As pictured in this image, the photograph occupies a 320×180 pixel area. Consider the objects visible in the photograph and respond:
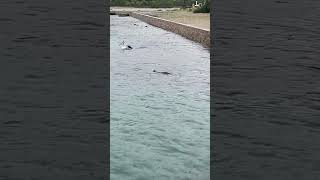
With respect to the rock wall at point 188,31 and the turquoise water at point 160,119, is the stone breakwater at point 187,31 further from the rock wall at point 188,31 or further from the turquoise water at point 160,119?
the turquoise water at point 160,119

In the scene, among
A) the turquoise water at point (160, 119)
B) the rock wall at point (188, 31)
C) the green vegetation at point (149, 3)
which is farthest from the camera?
the green vegetation at point (149, 3)

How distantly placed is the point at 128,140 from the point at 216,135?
79.0 inches

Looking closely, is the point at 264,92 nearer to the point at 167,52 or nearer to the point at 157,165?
the point at 157,165

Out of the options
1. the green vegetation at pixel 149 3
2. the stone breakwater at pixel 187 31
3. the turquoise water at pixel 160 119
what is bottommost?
the turquoise water at pixel 160 119

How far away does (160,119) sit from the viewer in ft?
48.6

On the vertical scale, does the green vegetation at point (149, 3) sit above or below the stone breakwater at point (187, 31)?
above

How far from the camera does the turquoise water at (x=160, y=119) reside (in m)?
10.6

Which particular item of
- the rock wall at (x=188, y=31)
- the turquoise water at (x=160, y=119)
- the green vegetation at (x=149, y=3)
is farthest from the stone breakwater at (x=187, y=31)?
the green vegetation at (x=149, y=3)

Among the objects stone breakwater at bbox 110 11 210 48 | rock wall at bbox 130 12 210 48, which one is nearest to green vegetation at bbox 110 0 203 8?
stone breakwater at bbox 110 11 210 48

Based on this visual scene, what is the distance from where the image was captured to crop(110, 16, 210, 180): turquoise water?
1055 centimetres

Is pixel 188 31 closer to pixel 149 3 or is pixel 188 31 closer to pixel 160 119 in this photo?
pixel 160 119

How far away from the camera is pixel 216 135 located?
40.3 ft

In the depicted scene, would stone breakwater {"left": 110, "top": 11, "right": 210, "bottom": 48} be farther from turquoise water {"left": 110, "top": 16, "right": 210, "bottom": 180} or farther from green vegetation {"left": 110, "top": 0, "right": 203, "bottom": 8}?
green vegetation {"left": 110, "top": 0, "right": 203, "bottom": 8}
